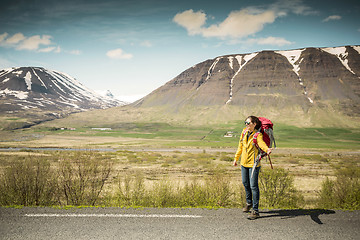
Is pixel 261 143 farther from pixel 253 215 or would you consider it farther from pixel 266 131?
pixel 253 215

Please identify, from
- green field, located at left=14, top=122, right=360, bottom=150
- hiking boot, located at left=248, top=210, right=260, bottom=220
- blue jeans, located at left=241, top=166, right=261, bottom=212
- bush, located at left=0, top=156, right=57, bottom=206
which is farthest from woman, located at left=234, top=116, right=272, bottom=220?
green field, located at left=14, top=122, right=360, bottom=150

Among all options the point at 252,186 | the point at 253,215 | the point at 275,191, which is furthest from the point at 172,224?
the point at 275,191

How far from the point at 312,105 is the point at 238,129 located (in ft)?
232

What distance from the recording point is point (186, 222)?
6266 mm

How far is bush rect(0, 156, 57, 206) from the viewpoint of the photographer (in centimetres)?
855

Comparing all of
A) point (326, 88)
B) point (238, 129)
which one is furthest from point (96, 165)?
point (326, 88)

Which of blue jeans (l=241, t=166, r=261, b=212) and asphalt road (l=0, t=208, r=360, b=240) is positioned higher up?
blue jeans (l=241, t=166, r=261, b=212)

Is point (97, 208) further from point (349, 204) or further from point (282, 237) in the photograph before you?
point (349, 204)

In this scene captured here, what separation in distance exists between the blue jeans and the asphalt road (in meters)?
0.43

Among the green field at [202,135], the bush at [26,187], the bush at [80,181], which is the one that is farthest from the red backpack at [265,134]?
the green field at [202,135]

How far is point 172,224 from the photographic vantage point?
6125mm

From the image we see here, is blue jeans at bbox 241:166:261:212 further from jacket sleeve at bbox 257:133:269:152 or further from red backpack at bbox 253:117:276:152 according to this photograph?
red backpack at bbox 253:117:276:152

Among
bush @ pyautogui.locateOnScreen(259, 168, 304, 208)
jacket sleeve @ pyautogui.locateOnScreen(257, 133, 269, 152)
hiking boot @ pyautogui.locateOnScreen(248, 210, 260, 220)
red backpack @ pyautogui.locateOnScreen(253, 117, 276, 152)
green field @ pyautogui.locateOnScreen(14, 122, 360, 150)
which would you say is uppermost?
red backpack @ pyautogui.locateOnScreen(253, 117, 276, 152)

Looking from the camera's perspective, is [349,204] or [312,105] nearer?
[349,204]
